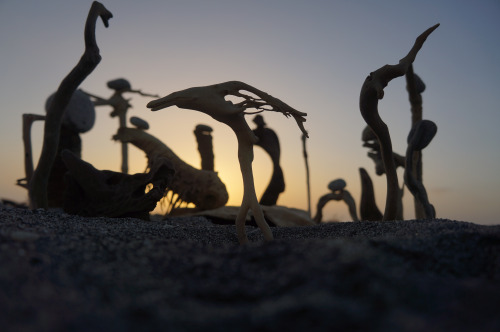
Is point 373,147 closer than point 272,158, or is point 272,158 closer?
point 373,147

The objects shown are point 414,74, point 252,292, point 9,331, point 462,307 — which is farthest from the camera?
point 414,74

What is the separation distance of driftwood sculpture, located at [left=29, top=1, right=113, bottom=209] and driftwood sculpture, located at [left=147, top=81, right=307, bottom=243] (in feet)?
5.26

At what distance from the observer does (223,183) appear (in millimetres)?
7109

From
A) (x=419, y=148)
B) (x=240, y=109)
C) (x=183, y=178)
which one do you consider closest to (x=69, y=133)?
(x=183, y=178)

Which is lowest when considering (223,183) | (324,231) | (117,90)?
(324,231)

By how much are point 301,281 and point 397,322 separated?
1.19ft

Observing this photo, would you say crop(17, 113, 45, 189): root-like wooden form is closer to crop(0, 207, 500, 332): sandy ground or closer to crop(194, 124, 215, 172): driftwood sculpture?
crop(194, 124, 215, 172): driftwood sculpture

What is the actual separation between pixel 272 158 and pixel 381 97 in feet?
13.6

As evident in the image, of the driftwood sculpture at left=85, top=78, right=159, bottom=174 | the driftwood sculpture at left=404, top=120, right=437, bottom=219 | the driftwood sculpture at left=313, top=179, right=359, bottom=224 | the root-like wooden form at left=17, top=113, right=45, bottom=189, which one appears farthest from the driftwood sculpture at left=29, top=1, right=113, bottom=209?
the driftwood sculpture at left=85, top=78, right=159, bottom=174

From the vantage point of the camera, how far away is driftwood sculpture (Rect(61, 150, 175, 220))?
4.43 m

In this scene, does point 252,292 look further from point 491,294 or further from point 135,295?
point 491,294

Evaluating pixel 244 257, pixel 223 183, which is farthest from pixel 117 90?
pixel 244 257

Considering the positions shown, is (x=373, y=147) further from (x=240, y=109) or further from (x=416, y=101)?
(x=240, y=109)

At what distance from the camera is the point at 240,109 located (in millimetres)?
2719
